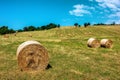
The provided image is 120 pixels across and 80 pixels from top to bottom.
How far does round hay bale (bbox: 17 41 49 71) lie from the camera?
1397cm

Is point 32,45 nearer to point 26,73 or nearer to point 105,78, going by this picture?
point 26,73

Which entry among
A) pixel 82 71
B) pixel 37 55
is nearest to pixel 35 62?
pixel 37 55

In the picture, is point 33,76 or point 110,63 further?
point 110,63

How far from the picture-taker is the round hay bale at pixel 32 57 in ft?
45.8

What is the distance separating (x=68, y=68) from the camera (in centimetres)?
1473

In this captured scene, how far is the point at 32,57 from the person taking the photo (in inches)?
561

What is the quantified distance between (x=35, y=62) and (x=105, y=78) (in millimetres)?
4641

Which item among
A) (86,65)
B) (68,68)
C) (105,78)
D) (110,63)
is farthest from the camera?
(110,63)

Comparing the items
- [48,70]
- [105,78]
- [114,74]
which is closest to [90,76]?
[105,78]

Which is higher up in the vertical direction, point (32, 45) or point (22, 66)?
point (32, 45)

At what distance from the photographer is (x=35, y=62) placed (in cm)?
1417

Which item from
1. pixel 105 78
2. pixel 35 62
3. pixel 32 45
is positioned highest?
pixel 32 45

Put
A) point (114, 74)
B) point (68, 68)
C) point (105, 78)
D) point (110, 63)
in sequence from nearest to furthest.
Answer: point (105, 78) < point (114, 74) < point (68, 68) < point (110, 63)

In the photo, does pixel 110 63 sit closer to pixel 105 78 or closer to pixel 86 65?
pixel 86 65
